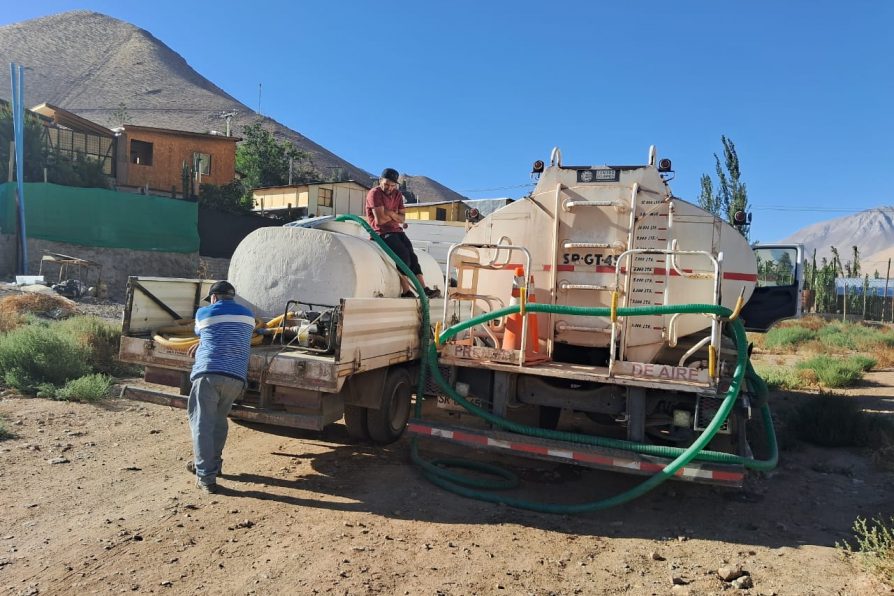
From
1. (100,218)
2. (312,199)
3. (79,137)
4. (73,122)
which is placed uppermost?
(73,122)

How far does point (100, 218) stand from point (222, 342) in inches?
646

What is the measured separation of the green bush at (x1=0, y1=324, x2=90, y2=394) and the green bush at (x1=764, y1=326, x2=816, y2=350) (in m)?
16.8

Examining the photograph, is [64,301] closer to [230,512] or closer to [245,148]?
[230,512]

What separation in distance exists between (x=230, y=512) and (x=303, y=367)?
118 cm

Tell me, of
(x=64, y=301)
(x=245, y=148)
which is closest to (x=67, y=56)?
(x=245, y=148)

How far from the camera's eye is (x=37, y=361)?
7980 mm

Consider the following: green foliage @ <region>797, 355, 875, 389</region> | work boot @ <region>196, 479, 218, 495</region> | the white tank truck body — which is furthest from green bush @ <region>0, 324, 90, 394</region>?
green foliage @ <region>797, 355, 875, 389</region>

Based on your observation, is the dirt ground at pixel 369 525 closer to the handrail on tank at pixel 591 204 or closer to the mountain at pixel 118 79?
the handrail on tank at pixel 591 204

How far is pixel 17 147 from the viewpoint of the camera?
18094 millimetres

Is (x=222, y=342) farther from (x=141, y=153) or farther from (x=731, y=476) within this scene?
(x=141, y=153)

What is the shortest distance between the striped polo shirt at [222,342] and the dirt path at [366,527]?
3.06ft

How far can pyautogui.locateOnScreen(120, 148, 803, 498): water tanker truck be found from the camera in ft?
15.8

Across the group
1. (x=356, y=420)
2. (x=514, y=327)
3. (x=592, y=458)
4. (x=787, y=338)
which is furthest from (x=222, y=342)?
(x=787, y=338)

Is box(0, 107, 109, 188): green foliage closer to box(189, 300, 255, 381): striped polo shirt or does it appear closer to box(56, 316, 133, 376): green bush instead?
box(56, 316, 133, 376): green bush
